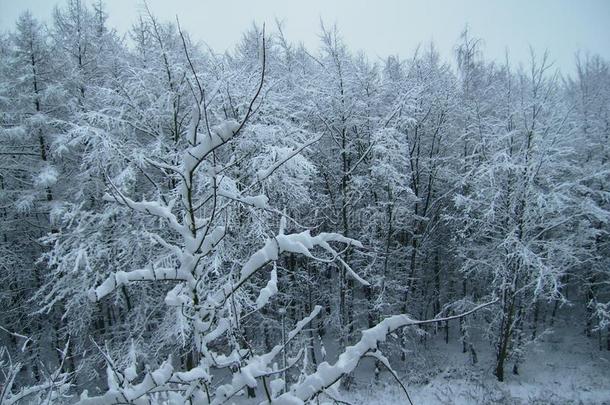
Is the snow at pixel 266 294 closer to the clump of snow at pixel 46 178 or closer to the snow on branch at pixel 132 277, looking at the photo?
the snow on branch at pixel 132 277

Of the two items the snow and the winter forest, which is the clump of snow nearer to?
the winter forest

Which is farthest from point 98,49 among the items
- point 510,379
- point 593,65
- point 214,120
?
point 593,65

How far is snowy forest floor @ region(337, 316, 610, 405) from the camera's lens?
11305mm

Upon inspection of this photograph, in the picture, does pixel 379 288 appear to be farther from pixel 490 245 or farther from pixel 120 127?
pixel 120 127

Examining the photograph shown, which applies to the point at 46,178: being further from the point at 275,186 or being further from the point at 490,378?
the point at 490,378

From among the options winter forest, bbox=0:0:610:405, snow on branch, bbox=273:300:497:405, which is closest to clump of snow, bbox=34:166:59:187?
winter forest, bbox=0:0:610:405

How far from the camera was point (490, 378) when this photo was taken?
42.0ft

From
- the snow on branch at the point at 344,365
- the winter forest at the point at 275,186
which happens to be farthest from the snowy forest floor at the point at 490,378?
the snow on branch at the point at 344,365

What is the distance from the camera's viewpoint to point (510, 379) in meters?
12.8

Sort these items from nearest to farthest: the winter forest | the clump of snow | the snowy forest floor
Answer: the winter forest
the clump of snow
the snowy forest floor

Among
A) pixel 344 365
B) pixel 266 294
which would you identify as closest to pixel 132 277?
pixel 266 294

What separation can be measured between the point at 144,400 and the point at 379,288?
11.6m

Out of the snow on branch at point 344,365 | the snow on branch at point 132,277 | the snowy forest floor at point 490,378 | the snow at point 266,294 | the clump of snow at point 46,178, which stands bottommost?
the snowy forest floor at point 490,378

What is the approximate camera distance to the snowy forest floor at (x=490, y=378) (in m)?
11.3
